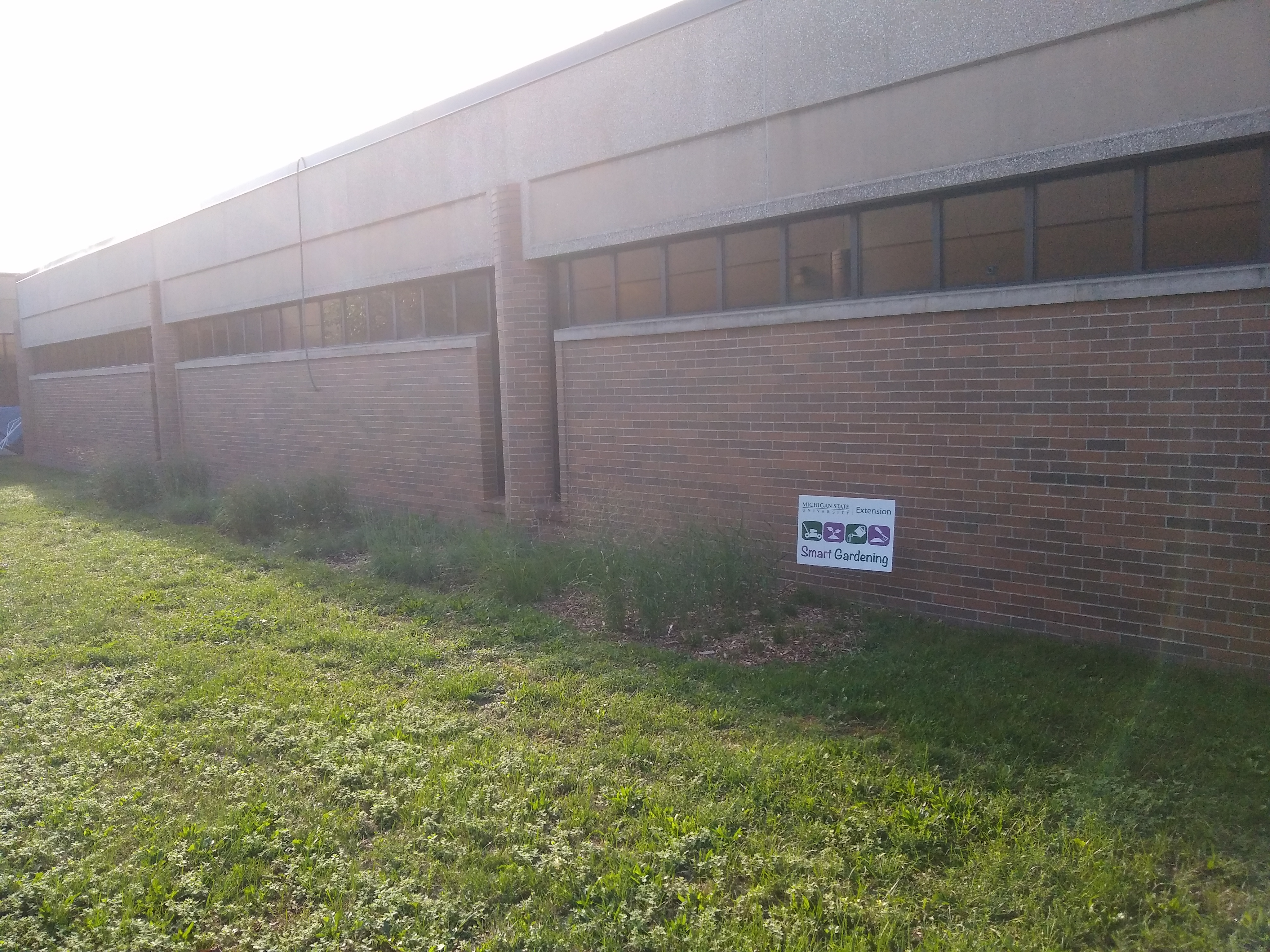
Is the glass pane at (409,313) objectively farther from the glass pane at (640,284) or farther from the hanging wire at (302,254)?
the glass pane at (640,284)

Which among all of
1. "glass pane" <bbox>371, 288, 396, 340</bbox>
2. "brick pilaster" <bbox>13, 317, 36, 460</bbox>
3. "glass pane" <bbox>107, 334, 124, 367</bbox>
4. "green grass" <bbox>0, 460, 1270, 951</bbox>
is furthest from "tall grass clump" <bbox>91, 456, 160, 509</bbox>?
"brick pilaster" <bbox>13, 317, 36, 460</bbox>

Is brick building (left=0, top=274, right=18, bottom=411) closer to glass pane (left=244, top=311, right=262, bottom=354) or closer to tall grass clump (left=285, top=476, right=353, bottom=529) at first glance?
glass pane (left=244, top=311, right=262, bottom=354)

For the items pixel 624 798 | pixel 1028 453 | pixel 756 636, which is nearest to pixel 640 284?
pixel 756 636

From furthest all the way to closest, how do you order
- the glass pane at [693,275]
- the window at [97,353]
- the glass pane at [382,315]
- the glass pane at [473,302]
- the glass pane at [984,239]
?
the window at [97,353]
the glass pane at [382,315]
the glass pane at [473,302]
the glass pane at [693,275]
the glass pane at [984,239]

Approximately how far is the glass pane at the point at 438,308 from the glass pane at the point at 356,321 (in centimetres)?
139

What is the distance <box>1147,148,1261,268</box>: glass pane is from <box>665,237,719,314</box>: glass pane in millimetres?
3543

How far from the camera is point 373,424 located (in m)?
13.2

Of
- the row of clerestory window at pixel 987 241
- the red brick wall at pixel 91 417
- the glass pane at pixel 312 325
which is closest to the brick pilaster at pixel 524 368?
the row of clerestory window at pixel 987 241

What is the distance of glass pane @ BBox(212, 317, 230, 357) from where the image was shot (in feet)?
56.2

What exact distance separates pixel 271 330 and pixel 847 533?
1132cm

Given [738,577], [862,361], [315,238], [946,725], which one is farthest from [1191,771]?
[315,238]

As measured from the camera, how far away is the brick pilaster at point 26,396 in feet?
89.8

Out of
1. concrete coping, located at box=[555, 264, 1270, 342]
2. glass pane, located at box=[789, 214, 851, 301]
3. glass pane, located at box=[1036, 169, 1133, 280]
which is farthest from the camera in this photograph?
glass pane, located at box=[789, 214, 851, 301]

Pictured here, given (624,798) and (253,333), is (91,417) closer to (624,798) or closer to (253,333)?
(253,333)
